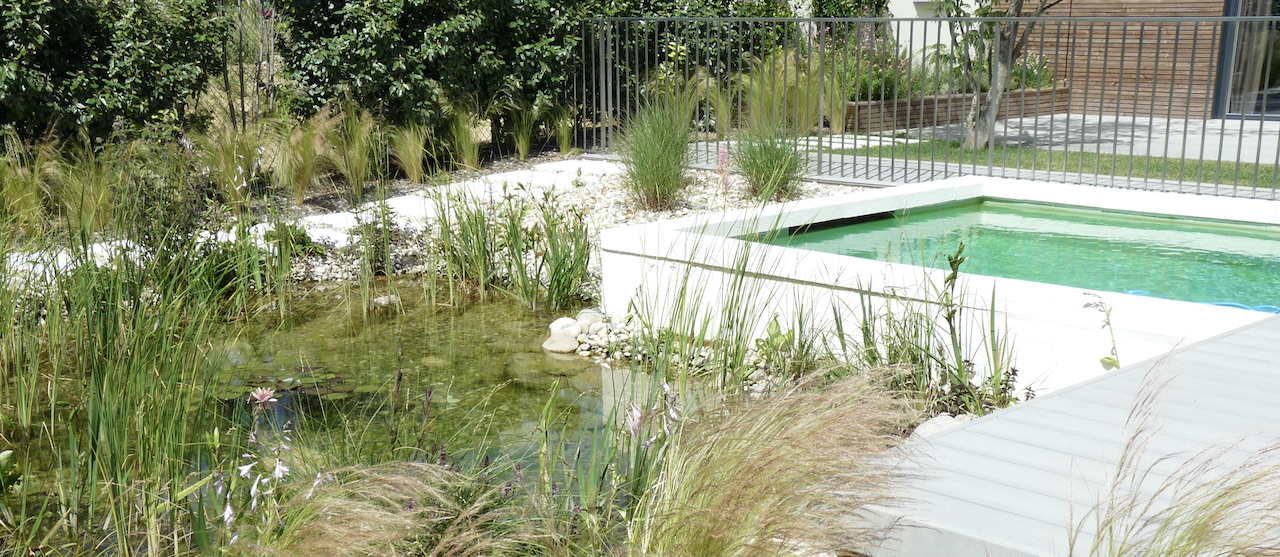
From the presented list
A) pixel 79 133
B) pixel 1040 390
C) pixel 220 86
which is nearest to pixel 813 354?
pixel 1040 390

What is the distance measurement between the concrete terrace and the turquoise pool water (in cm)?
139

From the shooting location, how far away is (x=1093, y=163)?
818 cm

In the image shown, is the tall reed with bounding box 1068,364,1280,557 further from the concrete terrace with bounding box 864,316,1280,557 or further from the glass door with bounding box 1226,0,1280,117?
the glass door with bounding box 1226,0,1280,117

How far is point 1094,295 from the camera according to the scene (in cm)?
379

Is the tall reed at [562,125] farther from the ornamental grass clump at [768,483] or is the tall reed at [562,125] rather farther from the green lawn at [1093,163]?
the ornamental grass clump at [768,483]

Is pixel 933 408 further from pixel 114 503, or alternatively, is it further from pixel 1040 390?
pixel 114 503

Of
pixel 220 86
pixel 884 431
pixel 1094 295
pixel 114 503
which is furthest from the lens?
pixel 220 86

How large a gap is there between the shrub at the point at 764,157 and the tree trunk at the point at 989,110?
4.43 feet

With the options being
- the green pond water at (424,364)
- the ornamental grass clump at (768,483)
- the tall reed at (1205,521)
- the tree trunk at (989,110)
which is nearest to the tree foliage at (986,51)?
the tree trunk at (989,110)

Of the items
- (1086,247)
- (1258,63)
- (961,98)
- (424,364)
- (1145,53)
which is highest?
(1145,53)

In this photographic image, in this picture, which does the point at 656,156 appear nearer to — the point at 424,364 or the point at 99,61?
the point at 424,364

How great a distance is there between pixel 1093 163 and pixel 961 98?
2.71 metres

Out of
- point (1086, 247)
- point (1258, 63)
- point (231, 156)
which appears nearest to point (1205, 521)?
point (1086, 247)

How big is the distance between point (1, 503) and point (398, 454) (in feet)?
3.07
